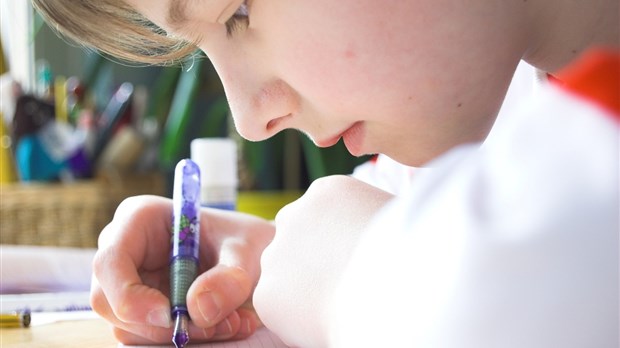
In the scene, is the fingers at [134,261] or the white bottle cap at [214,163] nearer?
the fingers at [134,261]

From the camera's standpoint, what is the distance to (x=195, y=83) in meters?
1.97

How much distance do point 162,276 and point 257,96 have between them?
17 centimetres

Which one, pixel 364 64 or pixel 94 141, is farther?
pixel 94 141

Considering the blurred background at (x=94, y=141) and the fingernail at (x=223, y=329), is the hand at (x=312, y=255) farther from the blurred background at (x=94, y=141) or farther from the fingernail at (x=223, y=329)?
the blurred background at (x=94, y=141)

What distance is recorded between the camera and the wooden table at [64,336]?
57cm

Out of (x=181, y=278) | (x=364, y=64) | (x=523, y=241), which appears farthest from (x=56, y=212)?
(x=523, y=241)

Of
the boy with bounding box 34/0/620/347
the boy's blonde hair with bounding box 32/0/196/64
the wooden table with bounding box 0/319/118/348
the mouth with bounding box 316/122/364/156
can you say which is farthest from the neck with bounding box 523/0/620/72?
the wooden table with bounding box 0/319/118/348

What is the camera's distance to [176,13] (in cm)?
52

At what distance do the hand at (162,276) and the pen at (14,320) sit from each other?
Answer: 0.10m

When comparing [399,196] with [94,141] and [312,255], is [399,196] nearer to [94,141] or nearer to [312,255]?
[312,255]

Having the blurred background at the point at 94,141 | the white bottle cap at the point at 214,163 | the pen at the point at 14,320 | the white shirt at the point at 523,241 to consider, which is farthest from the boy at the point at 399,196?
the blurred background at the point at 94,141

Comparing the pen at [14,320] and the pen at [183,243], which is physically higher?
the pen at [183,243]

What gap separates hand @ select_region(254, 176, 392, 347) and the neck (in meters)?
0.17

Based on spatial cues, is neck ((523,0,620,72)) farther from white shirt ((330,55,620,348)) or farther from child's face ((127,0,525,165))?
white shirt ((330,55,620,348))
